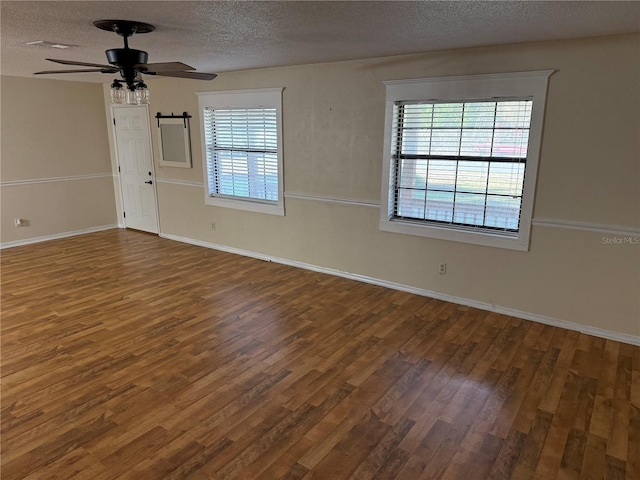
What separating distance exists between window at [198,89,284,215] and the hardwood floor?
1.55 metres

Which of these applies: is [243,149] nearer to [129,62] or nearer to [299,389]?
[129,62]

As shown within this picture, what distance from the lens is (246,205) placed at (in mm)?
5625

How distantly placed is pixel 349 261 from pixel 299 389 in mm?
2237

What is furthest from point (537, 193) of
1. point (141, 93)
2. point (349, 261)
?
point (141, 93)

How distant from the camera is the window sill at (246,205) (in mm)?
5352

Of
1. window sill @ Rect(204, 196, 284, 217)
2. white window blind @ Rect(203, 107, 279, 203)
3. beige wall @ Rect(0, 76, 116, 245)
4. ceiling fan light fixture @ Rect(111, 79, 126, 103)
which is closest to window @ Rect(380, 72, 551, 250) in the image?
window sill @ Rect(204, 196, 284, 217)

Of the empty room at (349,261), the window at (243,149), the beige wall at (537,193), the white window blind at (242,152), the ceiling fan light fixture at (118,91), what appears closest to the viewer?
the empty room at (349,261)

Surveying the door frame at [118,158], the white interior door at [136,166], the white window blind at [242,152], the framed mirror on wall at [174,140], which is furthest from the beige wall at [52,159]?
the white window blind at [242,152]

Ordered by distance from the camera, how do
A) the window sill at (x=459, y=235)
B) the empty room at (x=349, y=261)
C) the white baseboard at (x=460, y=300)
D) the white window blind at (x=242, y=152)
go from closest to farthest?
the empty room at (x=349, y=261), the white baseboard at (x=460, y=300), the window sill at (x=459, y=235), the white window blind at (x=242, y=152)

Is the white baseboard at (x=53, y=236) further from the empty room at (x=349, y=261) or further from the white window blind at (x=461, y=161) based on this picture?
the white window blind at (x=461, y=161)

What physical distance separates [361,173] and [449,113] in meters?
1.06

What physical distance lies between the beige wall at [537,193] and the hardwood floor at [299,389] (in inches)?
12.3

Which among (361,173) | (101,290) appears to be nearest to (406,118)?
(361,173)

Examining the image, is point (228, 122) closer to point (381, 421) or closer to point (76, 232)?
point (76, 232)
